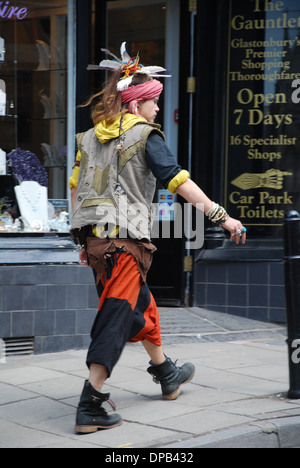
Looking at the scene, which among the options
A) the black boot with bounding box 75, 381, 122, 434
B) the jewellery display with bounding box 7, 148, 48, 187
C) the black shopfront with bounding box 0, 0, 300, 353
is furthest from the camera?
the black shopfront with bounding box 0, 0, 300, 353

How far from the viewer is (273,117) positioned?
26.3 ft

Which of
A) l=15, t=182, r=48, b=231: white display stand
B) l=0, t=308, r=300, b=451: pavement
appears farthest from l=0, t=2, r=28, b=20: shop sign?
l=0, t=308, r=300, b=451: pavement

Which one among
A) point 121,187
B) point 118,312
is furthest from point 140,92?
point 118,312

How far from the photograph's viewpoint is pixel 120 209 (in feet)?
13.6

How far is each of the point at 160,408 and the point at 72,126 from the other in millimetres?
3549

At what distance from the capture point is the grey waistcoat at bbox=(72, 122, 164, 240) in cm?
415

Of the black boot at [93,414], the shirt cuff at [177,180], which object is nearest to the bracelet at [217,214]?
the shirt cuff at [177,180]

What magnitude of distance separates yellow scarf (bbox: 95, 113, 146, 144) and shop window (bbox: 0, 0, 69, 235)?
106 inches

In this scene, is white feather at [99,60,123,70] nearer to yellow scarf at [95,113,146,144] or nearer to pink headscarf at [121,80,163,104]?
pink headscarf at [121,80,163,104]

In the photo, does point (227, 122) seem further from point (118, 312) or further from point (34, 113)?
point (118, 312)

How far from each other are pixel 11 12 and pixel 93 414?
4.37m

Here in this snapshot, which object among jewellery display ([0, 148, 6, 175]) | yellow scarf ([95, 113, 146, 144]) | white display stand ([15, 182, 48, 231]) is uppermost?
yellow scarf ([95, 113, 146, 144])
